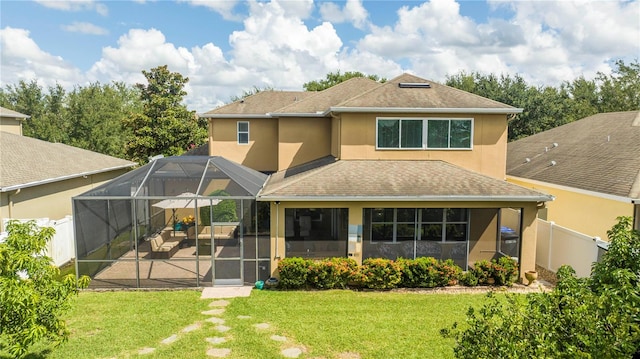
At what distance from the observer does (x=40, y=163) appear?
1975 centimetres

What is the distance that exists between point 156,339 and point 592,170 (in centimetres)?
1711

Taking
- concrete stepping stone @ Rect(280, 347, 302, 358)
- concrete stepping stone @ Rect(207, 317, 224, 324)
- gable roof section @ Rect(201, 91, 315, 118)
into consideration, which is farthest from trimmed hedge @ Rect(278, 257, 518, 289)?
gable roof section @ Rect(201, 91, 315, 118)

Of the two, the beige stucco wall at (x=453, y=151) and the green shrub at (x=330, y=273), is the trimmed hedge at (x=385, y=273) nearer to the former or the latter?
the green shrub at (x=330, y=273)

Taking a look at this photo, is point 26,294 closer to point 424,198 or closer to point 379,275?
point 379,275

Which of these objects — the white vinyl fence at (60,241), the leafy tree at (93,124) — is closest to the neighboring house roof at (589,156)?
the white vinyl fence at (60,241)

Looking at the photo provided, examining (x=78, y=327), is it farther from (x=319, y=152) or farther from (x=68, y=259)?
(x=319, y=152)

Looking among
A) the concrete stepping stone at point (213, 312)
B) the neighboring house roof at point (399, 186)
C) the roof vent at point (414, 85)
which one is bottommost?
the concrete stepping stone at point (213, 312)

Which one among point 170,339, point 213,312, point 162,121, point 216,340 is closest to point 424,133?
point 213,312

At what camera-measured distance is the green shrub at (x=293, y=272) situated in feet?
43.1

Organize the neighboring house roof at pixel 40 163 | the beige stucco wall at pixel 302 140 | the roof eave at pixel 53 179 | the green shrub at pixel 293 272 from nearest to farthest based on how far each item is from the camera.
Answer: the green shrub at pixel 293 272, the roof eave at pixel 53 179, the neighboring house roof at pixel 40 163, the beige stucco wall at pixel 302 140

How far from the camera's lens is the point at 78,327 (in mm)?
10234

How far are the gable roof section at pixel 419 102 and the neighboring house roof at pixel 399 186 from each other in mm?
2224

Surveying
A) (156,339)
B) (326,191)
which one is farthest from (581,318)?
(326,191)

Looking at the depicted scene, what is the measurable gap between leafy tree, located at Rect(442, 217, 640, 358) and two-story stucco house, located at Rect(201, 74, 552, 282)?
8.18 m
